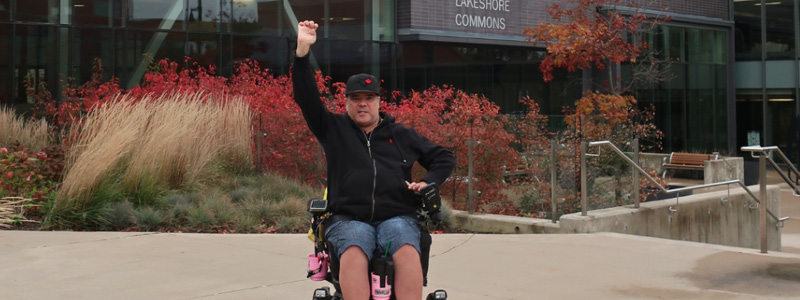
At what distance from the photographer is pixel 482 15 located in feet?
82.9

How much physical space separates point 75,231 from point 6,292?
10.00 ft

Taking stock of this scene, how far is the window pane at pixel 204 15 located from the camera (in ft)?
68.0

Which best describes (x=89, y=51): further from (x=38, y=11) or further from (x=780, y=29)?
(x=780, y=29)

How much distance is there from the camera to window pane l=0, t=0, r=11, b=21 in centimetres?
1874

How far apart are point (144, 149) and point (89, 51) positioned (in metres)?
9.56

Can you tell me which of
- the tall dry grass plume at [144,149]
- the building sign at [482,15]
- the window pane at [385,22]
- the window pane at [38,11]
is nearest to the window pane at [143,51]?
the window pane at [38,11]

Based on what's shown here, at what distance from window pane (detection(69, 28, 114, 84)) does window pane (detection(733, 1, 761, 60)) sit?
1968cm

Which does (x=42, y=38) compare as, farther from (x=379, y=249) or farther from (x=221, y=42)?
(x=379, y=249)

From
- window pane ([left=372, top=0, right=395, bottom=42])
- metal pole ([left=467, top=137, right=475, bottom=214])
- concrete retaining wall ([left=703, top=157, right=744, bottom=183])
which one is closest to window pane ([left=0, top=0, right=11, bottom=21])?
window pane ([left=372, top=0, right=395, bottom=42])

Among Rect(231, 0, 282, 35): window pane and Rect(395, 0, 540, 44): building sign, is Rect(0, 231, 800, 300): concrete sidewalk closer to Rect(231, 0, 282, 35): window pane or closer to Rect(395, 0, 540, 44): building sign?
Rect(231, 0, 282, 35): window pane

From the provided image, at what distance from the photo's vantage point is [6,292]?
22.4ft

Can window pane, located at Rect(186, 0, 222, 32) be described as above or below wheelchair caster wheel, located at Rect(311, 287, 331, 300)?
above

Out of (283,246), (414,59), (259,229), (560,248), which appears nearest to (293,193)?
(259,229)

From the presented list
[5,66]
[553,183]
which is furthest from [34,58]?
[553,183]
